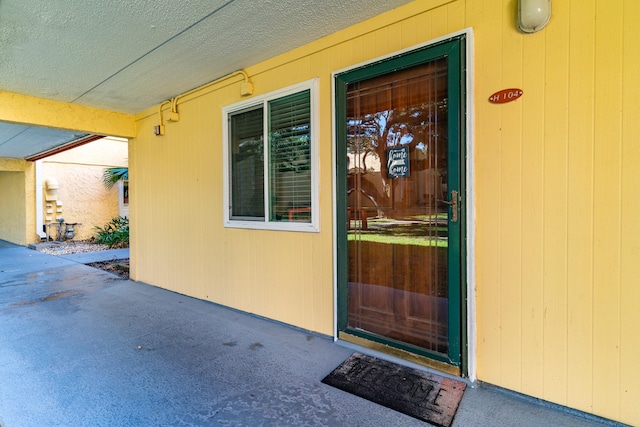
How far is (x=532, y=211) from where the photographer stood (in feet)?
6.34

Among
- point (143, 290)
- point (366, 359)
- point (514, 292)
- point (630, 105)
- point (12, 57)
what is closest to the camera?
point (630, 105)

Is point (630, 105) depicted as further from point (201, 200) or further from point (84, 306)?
point (84, 306)

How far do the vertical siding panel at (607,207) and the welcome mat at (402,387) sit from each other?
0.78 m

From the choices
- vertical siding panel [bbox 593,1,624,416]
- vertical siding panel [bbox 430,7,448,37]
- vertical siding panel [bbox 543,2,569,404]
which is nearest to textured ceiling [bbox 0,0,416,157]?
vertical siding panel [bbox 430,7,448,37]

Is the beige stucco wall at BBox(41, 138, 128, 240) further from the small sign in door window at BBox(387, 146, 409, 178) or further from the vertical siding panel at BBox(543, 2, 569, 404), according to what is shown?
the vertical siding panel at BBox(543, 2, 569, 404)

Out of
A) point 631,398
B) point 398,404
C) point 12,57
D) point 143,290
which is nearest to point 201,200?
point 143,290

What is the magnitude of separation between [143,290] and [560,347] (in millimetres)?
4962

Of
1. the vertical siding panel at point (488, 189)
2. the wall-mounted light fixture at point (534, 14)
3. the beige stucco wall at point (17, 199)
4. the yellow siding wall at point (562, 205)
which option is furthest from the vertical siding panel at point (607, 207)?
the beige stucco wall at point (17, 199)

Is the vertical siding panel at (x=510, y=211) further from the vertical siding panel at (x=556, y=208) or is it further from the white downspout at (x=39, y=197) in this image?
the white downspout at (x=39, y=197)

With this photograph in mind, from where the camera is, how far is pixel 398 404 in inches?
75.9

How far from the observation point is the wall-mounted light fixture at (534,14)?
181 centimetres

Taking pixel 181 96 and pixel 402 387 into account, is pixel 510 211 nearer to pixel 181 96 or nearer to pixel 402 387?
pixel 402 387

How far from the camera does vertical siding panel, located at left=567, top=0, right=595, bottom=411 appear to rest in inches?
69.1

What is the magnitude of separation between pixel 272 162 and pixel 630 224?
279 centimetres
